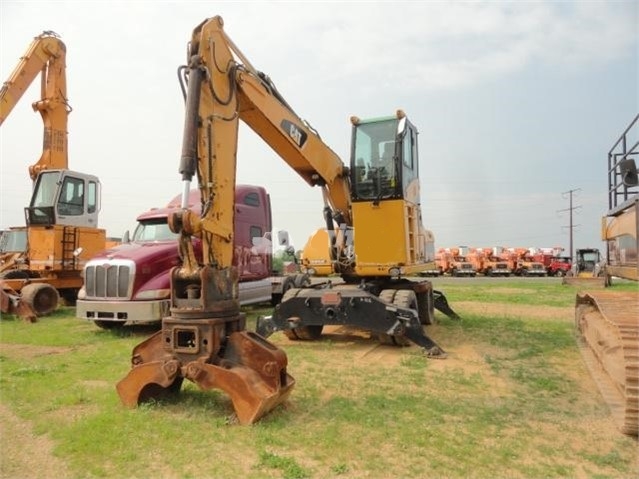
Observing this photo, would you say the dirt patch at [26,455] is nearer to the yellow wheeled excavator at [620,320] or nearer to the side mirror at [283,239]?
the yellow wheeled excavator at [620,320]

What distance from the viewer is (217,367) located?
470 centimetres

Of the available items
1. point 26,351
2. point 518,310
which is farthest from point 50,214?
point 518,310

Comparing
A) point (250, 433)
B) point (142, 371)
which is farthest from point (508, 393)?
point (142, 371)

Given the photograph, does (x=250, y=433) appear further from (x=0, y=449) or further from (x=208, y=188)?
(x=208, y=188)

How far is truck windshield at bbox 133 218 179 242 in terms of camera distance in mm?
10635

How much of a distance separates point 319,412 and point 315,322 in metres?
3.12

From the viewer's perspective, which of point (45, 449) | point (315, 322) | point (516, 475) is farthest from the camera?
point (315, 322)

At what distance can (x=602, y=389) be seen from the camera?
17.9ft

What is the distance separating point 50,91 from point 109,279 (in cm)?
828

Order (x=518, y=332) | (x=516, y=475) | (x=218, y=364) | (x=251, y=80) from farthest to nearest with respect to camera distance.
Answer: (x=518, y=332) < (x=251, y=80) < (x=218, y=364) < (x=516, y=475)

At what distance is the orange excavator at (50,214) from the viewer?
1312cm

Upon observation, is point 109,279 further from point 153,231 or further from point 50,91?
point 50,91

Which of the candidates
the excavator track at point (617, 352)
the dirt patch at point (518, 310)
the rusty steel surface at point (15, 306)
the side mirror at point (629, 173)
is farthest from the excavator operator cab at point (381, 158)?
the rusty steel surface at point (15, 306)

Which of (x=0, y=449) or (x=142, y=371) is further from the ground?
(x=142, y=371)
